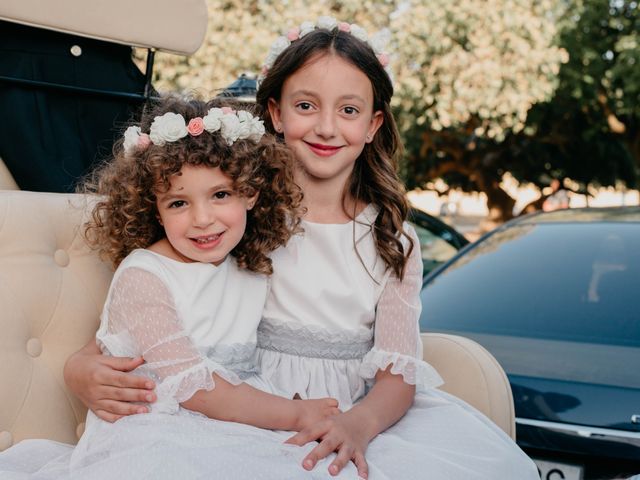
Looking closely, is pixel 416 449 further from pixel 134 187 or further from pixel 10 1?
pixel 10 1

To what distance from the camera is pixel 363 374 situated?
225 cm

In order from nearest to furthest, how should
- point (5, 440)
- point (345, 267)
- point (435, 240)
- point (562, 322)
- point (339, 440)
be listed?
point (339, 440)
point (5, 440)
point (345, 267)
point (562, 322)
point (435, 240)

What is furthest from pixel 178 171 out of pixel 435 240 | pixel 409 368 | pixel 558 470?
pixel 435 240

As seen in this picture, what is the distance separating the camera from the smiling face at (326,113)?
224cm

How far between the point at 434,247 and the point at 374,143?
283 centimetres

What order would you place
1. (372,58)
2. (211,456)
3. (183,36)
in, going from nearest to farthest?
(211,456) → (372,58) → (183,36)

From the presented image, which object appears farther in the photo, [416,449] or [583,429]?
[583,429]

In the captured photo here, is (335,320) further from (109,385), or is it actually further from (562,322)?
(562,322)

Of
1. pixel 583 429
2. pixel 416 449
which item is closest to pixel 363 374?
pixel 416 449

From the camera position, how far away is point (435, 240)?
17.2ft

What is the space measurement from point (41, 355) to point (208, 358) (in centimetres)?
50

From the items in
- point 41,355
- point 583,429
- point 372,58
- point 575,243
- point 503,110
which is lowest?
point 583,429

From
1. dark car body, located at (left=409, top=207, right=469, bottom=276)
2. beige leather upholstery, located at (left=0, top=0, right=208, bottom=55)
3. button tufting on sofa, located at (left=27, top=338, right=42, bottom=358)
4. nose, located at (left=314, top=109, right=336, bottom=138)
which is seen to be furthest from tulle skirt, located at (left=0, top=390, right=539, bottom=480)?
dark car body, located at (left=409, top=207, right=469, bottom=276)

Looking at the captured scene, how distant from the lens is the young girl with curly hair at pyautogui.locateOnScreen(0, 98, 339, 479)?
1835 millimetres
